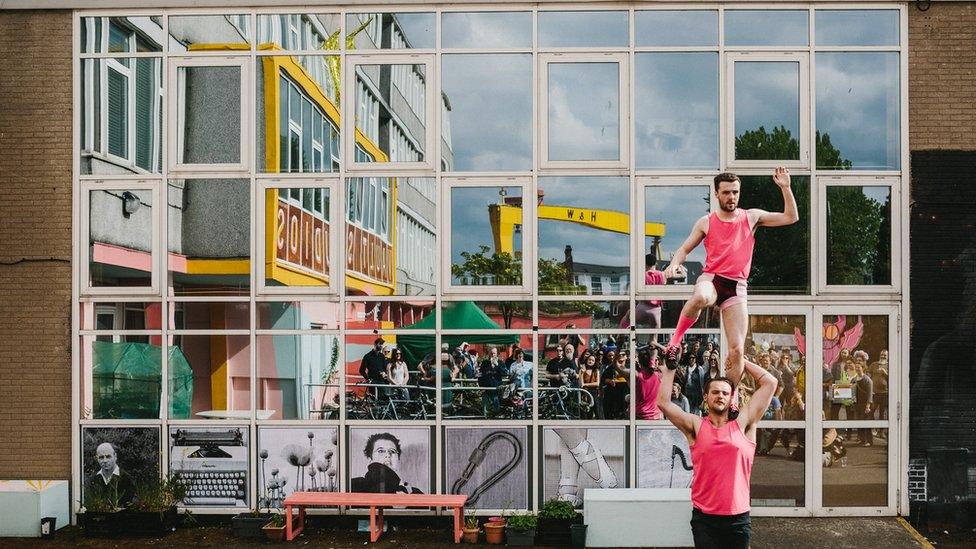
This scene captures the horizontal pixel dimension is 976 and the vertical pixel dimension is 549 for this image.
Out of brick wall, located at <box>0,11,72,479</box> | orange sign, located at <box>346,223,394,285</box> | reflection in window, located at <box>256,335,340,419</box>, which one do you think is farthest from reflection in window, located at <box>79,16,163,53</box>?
reflection in window, located at <box>256,335,340,419</box>

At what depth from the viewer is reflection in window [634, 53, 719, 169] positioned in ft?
35.5

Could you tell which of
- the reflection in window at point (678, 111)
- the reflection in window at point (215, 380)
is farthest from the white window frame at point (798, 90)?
the reflection in window at point (215, 380)

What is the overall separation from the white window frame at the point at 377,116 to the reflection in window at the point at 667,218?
2.80m

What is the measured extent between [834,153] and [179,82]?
8.38 m

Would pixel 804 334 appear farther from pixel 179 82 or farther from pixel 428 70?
pixel 179 82

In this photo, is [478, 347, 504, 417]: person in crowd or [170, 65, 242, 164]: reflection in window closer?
[478, 347, 504, 417]: person in crowd

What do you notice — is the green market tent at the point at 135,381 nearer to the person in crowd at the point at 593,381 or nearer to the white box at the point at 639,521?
the person in crowd at the point at 593,381

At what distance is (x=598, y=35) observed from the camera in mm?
10930

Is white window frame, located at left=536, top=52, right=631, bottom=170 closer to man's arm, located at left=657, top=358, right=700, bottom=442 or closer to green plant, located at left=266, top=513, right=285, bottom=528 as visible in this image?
man's arm, located at left=657, top=358, right=700, bottom=442

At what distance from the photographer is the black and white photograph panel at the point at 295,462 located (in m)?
10.9

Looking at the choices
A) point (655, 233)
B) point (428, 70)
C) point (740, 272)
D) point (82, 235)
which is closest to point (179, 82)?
point (82, 235)

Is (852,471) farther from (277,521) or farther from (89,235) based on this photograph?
(89,235)

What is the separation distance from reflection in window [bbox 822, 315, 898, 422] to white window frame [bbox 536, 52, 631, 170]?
3341 mm

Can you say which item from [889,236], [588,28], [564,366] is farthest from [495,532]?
[588,28]
